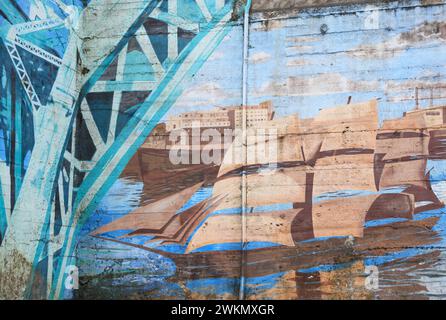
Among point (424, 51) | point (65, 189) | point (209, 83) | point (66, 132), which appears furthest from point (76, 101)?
point (424, 51)

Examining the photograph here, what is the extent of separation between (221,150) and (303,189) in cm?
101

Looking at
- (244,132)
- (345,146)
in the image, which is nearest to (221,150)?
(244,132)

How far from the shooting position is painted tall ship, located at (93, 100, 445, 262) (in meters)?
6.80

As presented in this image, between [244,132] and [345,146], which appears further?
[244,132]

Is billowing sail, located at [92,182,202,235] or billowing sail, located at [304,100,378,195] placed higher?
billowing sail, located at [304,100,378,195]

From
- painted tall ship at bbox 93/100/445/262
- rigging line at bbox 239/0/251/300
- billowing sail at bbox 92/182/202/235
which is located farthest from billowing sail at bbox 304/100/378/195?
billowing sail at bbox 92/182/202/235

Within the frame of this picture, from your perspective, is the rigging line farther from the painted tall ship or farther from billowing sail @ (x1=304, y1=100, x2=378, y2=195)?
billowing sail @ (x1=304, y1=100, x2=378, y2=195)

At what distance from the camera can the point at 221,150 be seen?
728 centimetres

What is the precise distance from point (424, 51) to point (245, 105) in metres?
1.97

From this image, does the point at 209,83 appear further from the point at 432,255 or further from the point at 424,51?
the point at 432,255

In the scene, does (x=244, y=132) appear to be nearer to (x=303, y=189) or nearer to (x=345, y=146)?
(x=303, y=189)

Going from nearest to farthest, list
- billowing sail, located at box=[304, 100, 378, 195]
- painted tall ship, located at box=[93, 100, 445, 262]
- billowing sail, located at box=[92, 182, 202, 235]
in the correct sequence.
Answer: painted tall ship, located at box=[93, 100, 445, 262] < billowing sail, located at box=[304, 100, 378, 195] < billowing sail, located at box=[92, 182, 202, 235]

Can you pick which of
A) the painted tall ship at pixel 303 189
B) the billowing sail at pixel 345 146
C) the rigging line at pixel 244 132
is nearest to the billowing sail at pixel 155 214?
the painted tall ship at pixel 303 189

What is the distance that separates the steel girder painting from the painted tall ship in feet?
0.05
